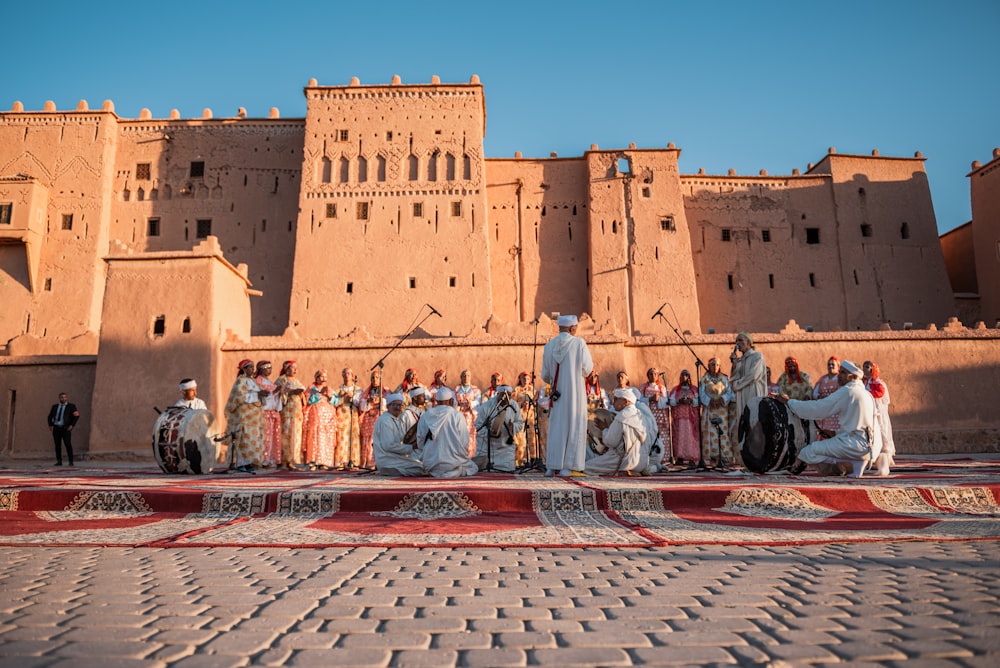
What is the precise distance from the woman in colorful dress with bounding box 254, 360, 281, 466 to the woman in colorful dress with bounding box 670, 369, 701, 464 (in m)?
6.60

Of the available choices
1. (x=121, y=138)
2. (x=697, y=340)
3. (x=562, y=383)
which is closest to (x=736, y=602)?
(x=562, y=383)

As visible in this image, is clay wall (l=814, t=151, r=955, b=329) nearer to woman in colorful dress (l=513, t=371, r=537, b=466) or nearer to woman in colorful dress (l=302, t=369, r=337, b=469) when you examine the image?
woman in colorful dress (l=513, t=371, r=537, b=466)

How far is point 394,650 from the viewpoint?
203 cm

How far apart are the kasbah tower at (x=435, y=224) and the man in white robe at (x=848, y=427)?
1736 cm

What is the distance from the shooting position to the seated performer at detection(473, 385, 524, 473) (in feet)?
30.6

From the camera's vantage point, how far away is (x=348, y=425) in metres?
12.0

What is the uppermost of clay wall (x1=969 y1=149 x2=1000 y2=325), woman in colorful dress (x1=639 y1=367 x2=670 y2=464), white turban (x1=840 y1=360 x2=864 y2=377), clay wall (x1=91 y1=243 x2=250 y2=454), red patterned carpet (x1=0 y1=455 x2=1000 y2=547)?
clay wall (x1=969 y1=149 x2=1000 y2=325)

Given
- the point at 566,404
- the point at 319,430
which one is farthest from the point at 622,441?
the point at 319,430

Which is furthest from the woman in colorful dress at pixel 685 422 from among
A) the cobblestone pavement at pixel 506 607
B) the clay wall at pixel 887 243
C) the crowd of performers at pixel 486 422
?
the clay wall at pixel 887 243

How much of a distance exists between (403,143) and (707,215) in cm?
1323

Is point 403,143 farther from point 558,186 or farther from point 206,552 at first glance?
point 206,552

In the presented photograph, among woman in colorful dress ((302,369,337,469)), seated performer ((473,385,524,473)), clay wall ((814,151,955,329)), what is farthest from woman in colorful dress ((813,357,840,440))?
clay wall ((814,151,955,329))

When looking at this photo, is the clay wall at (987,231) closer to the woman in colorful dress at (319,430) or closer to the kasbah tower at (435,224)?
the kasbah tower at (435,224)

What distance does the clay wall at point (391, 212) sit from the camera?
82.2ft
